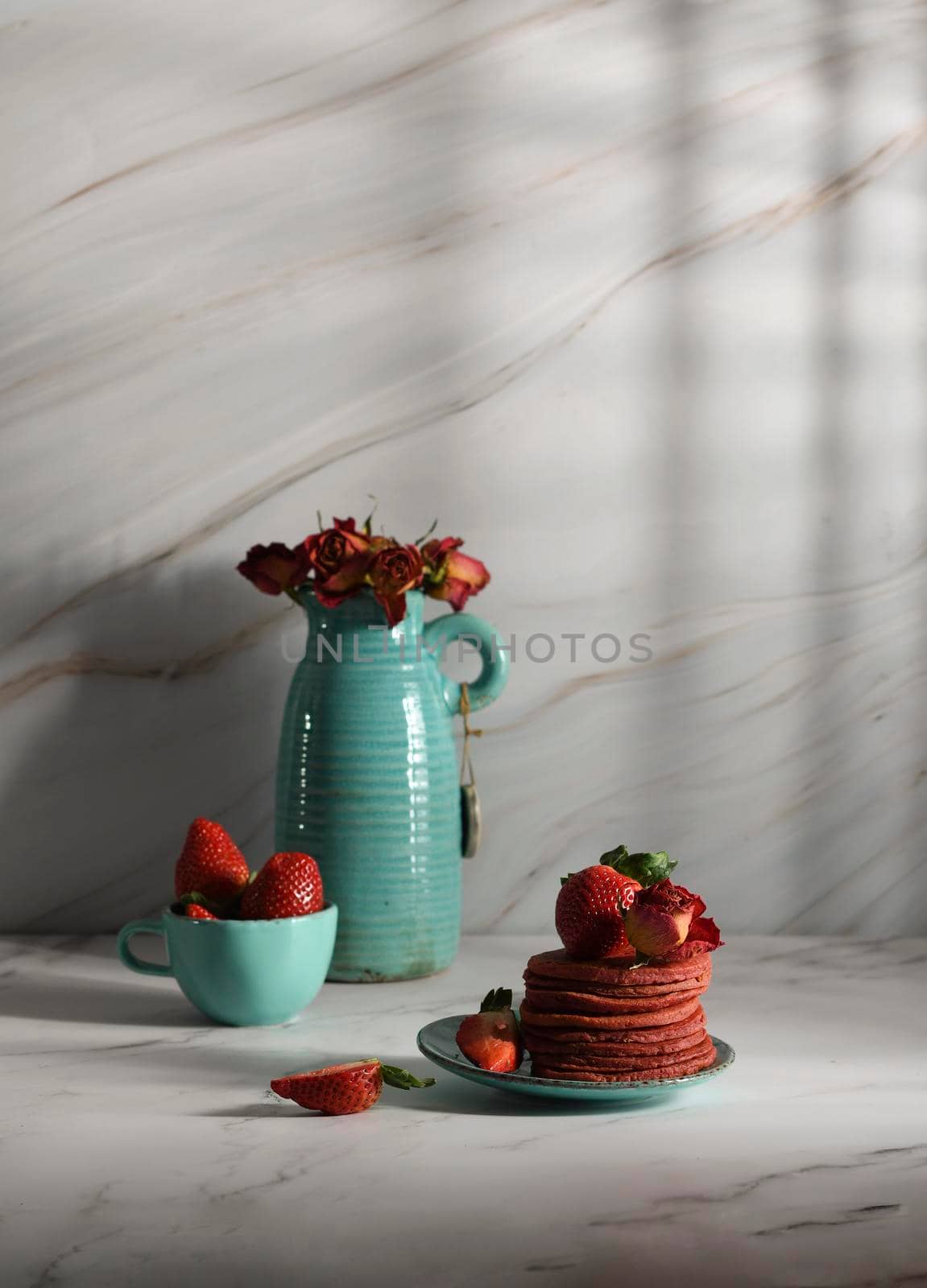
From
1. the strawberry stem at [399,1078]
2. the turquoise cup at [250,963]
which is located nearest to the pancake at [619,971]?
the strawberry stem at [399,1078]

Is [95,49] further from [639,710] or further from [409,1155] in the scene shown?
[409,1155]

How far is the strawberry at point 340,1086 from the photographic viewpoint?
0.81m

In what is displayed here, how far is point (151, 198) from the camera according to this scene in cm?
130

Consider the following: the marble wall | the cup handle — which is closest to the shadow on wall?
the marble wall

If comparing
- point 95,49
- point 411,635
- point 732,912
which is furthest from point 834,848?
point 95,49

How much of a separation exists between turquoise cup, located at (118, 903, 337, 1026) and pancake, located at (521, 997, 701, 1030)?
239 millimetres

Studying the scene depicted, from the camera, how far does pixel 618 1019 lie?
802mm

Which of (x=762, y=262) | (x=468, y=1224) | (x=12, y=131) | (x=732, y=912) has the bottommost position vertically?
(x=468, y=1224)

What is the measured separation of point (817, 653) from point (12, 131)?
0.96 meters

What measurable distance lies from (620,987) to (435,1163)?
15 cm

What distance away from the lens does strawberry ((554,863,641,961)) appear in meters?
0.82

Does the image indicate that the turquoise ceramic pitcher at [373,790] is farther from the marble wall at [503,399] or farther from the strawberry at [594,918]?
the strawberry at [594,918]

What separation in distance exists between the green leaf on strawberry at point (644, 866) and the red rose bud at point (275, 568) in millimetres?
415

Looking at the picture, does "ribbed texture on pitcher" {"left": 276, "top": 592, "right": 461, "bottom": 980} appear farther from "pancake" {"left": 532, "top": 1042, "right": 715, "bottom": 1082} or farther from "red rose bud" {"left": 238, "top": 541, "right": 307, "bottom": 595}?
"pancake" {"left": 532, "top": 1042, "right": 715, "bottom": 1082}
